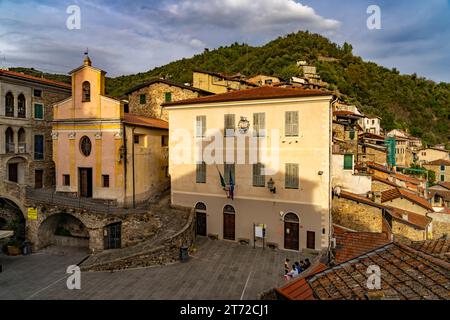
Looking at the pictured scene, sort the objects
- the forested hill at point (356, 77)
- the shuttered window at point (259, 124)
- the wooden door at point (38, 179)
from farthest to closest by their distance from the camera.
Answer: the forested hill at point (356, 77)
the wooden door at point (38, 179)
the shuttered window at point (259, 124)

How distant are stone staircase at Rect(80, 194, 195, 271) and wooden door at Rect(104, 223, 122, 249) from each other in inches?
33.3

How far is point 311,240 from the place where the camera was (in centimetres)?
1817

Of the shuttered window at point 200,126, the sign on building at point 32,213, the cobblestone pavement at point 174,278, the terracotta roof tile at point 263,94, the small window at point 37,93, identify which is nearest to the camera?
the cobblestone pavement at point 174,278

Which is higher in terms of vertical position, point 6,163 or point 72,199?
point 6,163

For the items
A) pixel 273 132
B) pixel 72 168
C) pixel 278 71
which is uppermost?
pixel 278 71

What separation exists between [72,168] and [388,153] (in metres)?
34.9

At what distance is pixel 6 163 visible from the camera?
24297mm

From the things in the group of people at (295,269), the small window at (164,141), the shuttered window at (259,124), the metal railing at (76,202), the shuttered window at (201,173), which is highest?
the shuttered window at (259,124)

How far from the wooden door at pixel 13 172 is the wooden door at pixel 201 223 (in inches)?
638

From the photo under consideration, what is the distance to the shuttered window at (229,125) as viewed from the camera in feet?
65.8

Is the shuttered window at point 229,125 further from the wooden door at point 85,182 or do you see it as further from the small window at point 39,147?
the small window at point 39,147

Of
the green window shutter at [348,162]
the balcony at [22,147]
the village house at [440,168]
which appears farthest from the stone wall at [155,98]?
the village house at [440,168]
